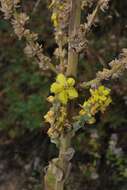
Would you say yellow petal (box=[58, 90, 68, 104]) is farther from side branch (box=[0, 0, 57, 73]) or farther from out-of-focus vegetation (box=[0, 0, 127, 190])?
out-of-focus vegetation (box=[0, 0, 127, 190])

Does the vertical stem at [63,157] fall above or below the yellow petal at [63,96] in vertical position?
below

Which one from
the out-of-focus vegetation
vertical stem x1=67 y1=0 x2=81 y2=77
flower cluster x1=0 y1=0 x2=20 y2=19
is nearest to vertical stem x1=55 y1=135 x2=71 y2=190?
vertical stem x1=67 y1=0 x2=81 y2=77

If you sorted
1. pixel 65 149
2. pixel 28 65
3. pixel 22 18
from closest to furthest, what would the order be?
pixel 22 18 < pixel 65 149 < pixel 28 65

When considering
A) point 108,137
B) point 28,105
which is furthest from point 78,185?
point 28,105

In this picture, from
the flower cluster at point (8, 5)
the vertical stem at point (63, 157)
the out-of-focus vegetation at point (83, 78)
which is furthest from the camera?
the out-of-focus vegetation at point (83, 78)

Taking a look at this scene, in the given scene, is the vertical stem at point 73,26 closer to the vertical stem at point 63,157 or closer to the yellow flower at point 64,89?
the yellow flower at point 64,89

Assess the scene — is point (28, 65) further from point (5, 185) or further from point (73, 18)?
point (73, 18)

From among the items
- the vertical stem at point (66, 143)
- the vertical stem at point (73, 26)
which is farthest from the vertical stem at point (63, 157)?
the vertical stem at point (73, 26)
